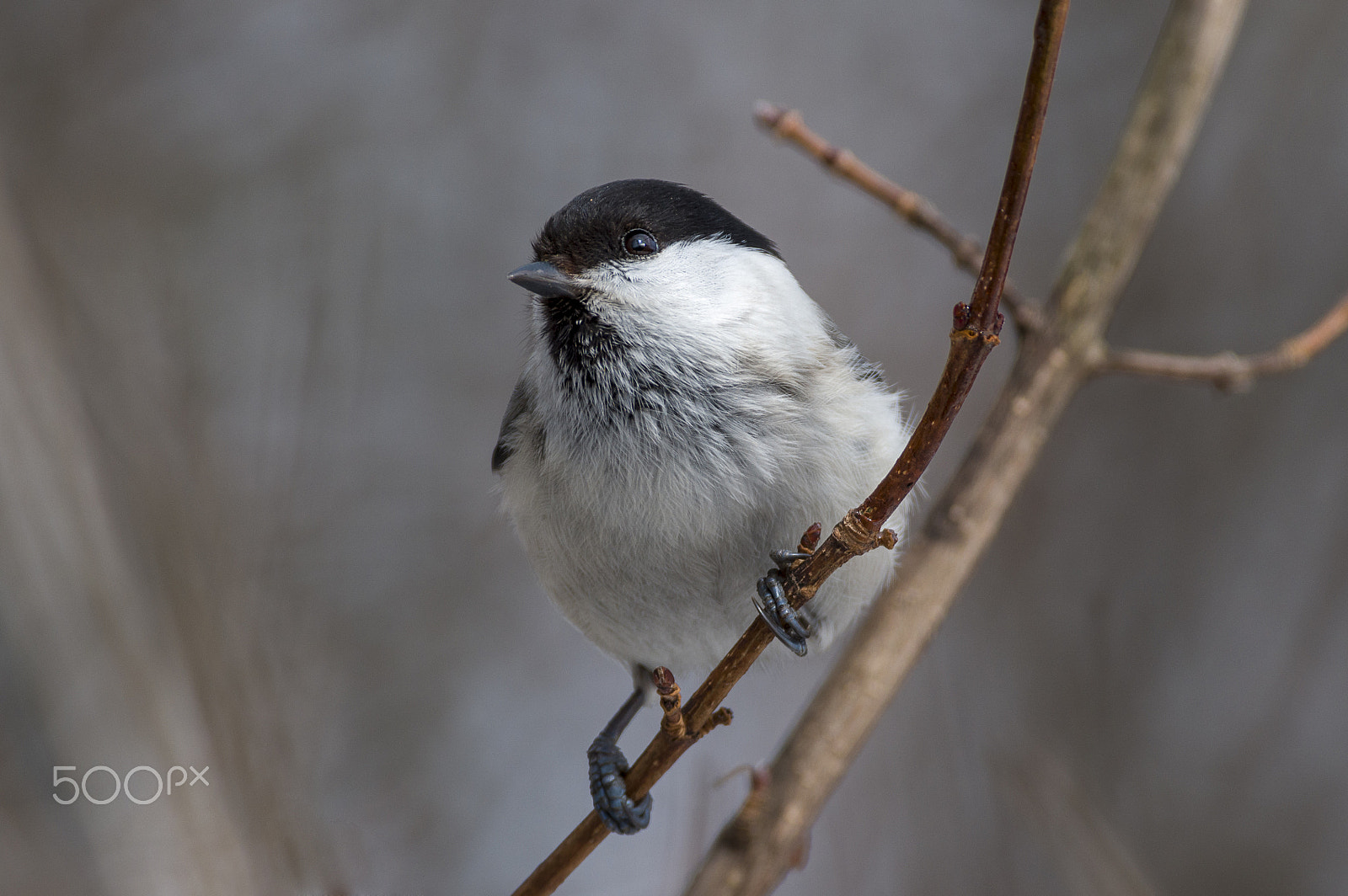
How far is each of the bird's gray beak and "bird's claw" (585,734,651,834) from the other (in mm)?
818

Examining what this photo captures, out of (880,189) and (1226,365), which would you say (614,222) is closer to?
(880,189)

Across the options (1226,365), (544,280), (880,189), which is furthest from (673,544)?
(1226,365)

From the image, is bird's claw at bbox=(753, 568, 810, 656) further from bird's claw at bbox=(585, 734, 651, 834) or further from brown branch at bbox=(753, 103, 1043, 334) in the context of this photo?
brown branch at bbox=(753, 103, 1043, 334)

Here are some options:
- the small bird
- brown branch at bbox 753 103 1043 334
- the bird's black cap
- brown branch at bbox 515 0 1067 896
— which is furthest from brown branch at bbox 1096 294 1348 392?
brown branch at bbox 515 0 1067 896

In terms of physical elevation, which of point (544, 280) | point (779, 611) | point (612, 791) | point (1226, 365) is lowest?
point (612, 791)

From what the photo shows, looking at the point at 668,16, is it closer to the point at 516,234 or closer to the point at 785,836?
the point at 516,234

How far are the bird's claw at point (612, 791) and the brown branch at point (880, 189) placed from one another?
1124mm

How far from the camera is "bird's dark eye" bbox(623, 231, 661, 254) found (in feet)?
5.39

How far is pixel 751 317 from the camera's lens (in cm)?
160

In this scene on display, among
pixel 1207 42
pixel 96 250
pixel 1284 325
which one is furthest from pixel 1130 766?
pixel 96 250

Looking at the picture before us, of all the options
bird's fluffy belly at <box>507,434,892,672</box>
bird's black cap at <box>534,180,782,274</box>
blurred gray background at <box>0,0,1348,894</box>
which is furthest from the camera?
blurred gray background at <box>0,0,1348,894</box>

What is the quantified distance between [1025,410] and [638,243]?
0.80 metres

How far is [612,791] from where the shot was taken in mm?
1759

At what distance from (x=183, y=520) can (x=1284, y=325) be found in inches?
131
